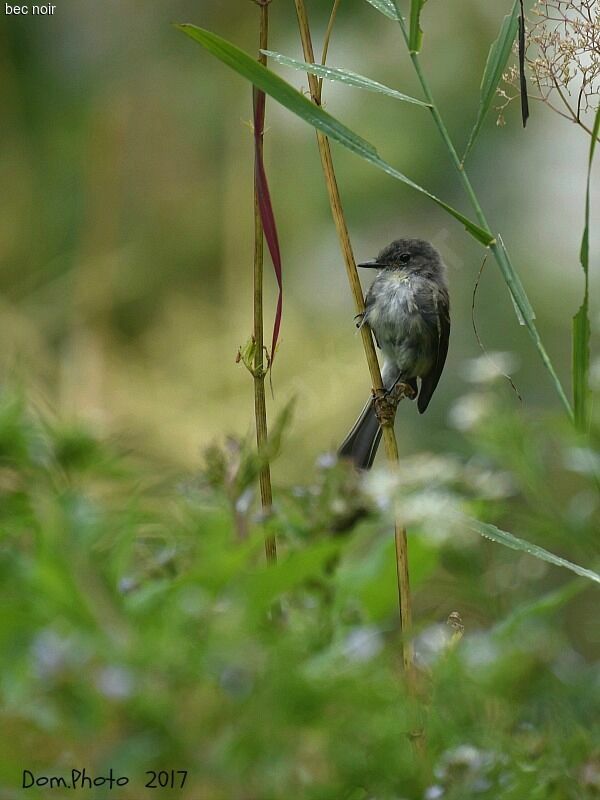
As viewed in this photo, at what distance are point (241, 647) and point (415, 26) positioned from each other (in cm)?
60

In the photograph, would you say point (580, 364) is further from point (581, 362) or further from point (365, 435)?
point (365, 435)

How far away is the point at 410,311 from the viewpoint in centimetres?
255

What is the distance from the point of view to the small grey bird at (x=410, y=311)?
2514mm

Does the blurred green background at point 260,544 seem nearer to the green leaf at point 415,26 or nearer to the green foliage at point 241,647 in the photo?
the green foliage at point 241,647

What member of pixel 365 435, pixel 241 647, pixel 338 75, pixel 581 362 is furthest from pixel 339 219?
pixel 365 435

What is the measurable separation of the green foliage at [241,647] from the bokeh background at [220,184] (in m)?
2.91

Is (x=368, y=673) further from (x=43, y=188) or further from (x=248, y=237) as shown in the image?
(x=43, y=188)

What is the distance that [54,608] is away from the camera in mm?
428

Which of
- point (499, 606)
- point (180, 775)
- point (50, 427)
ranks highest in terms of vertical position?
point (50, 427)

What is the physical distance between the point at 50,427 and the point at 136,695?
19 centimetres

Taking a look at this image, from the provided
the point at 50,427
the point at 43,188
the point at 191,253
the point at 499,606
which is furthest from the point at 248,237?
the point at 50,427

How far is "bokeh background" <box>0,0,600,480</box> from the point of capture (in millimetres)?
3625

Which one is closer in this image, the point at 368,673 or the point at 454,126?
the point at 368,673

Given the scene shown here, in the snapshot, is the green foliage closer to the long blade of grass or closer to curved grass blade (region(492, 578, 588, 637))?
curved grass blade (region(492, 578, 588, 637))
